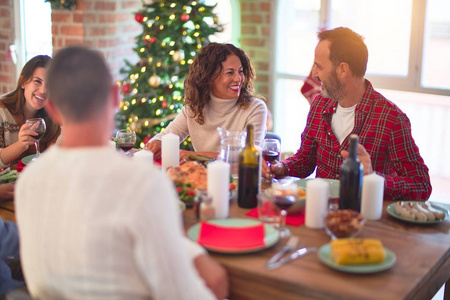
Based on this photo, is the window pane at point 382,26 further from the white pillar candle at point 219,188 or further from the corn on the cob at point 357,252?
the corn on the cob at point 357,252

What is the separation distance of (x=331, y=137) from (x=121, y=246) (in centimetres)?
166

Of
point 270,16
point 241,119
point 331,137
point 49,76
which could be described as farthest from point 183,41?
point 49,76

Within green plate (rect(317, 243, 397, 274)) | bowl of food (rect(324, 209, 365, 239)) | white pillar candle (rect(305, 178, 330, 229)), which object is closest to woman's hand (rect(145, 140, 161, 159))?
white pillar candle (rect(305, 178, 330, 229))

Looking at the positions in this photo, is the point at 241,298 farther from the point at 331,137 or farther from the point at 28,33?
the point at 28,33

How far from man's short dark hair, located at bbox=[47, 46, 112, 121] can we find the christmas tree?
292 centimetres

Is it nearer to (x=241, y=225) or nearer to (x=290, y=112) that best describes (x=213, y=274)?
(x=241, y=225)

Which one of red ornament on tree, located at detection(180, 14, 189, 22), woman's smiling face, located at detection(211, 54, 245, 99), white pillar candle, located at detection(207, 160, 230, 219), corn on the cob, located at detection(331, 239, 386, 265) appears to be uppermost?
red ornament on tree, located at detection(180, 14, 189, 22)

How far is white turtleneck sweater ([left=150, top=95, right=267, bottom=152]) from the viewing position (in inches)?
124

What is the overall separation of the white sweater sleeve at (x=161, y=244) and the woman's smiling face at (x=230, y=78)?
186 centimetres

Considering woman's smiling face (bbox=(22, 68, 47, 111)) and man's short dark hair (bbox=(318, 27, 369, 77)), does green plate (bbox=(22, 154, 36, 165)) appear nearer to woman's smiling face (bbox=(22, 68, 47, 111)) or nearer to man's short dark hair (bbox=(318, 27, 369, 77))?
woman's smiling face (bbox=(22, 68, 47, 111))

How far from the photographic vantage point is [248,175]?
2.10 m

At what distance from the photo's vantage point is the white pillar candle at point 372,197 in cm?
200

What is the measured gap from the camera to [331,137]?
9.04 ft

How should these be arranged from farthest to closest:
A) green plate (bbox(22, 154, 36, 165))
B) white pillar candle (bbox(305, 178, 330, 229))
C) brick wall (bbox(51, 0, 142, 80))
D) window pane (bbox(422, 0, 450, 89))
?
1. brick wall (bbox(51, 0, 142, 80))
2. window pane (bbox(422, 0, 450, 89))
3. green plate (bbox(22, 154, 36, 165))
4. white pillar candle (bbox(305, 178, 330, 229))
